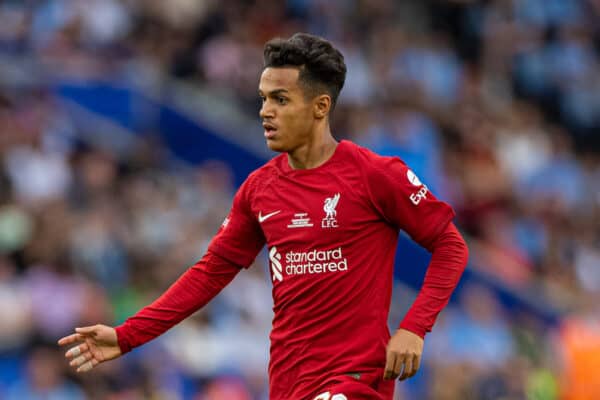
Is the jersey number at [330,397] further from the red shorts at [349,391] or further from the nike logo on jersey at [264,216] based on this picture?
the nike logo on jersey at [264,216]

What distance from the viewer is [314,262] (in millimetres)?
6074

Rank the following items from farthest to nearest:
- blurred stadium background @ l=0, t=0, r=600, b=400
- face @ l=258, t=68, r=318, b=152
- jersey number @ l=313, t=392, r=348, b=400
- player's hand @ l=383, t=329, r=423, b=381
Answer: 1. blurred stadium background @ l=0, t=0, r=600, b=400
2. face @ l=258, t=68, r=318, b=152
3. jersey number @ l=313, t=392, r=348, b=400
4. player's hand @ l=383, t=329, r=423, b=381

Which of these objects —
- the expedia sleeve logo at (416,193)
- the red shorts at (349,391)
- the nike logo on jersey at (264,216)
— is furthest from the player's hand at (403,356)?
the nike logo on jersey at (264,216)

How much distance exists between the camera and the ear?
6215mm

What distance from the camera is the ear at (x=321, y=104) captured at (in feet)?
20.4

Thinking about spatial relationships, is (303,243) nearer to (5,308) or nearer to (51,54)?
(5,308)

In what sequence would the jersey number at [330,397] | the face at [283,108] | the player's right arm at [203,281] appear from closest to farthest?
the jersey number at [330,397], the face at [283,108], the player's right arm at [203,281]

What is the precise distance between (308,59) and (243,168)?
7.47 meters

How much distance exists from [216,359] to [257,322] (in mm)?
723

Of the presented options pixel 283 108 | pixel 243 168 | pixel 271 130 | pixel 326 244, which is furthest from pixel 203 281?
pixel 243 168

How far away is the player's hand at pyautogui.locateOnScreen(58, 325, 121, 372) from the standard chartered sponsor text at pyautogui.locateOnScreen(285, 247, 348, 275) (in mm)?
875

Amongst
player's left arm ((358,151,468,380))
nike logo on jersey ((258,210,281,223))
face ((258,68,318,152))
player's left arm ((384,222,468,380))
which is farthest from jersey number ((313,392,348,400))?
face ((258,68,318,152))

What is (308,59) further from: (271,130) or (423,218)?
(423,218)

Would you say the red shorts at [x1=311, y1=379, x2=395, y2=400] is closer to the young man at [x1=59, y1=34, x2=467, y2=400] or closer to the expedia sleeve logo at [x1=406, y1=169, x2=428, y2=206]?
the young man at [x1=59, y1=34, x2=467, y2=400]
